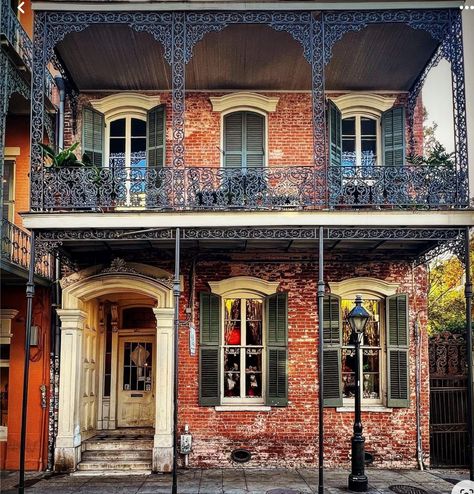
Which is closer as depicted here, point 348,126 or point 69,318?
point 69,318

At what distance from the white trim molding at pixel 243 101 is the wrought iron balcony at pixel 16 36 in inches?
130

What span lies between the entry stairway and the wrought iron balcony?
6.80 metres

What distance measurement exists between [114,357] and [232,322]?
113 inches

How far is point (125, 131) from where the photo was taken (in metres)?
12.7

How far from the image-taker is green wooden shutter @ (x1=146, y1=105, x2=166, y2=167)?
12398 mm

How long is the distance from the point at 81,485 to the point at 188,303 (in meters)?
3.71

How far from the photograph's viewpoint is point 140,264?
38.7 feet

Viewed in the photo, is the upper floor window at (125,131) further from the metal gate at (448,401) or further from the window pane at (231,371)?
the metal gate at (448,401)

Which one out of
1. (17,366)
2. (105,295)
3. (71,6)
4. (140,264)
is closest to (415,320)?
(140,264)

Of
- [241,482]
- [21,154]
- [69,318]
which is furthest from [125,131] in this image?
[241,482]

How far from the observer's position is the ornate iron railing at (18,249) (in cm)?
1086

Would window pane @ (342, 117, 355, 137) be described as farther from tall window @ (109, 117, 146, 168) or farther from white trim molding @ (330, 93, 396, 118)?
tall window @ (109, 117, 146, 168)

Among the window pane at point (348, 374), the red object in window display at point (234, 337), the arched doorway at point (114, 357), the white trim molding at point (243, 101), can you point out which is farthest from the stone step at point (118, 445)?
the white trim molding at point (243, 101)

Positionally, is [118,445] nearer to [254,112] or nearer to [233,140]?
[233,140]
